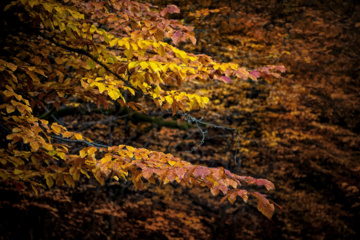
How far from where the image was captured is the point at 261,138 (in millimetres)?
10891

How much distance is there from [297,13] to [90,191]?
36.2ft

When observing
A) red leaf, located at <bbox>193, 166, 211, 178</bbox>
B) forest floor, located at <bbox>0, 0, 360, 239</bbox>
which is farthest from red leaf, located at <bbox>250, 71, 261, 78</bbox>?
forest floor, located at <bbox>0, 0, 360, 239</bbox>

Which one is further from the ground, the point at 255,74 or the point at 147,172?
the point at 255,74

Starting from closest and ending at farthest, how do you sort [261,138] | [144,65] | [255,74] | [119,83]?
1. [144,65]
2. [255,74]
3. [119,83]
4. [261,138]

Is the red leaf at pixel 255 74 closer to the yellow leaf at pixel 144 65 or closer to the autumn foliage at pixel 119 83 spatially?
Answer: the autumn foliage at pixel 119 83

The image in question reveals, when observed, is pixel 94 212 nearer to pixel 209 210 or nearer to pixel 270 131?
pixel 209 210

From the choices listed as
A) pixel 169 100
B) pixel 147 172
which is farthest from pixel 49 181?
pixel 169 100

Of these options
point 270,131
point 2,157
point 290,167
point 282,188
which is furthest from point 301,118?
point 2,157

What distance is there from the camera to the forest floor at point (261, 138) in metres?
8.02

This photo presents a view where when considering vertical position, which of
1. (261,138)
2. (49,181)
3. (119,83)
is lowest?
(261,138)

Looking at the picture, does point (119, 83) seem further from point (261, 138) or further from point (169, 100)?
point (261, 138)

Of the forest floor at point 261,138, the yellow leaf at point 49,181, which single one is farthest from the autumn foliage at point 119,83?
the forest floor at point 261,138

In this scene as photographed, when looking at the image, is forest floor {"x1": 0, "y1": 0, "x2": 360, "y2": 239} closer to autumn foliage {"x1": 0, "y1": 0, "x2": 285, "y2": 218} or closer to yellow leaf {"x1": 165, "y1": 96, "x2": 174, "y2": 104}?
autumn foliage {"x1": 0, "y1": 0, "x2": 285, "y2": 218}

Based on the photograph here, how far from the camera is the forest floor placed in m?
8.02
